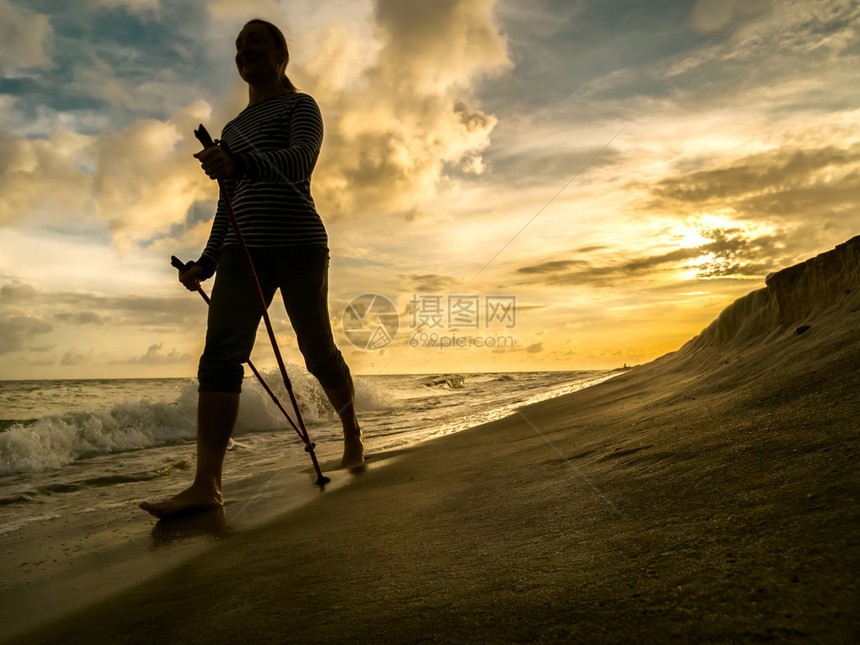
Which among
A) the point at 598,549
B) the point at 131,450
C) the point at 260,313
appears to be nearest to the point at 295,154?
the point at 260,313

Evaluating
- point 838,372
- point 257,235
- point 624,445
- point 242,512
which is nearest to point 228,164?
point 257,235

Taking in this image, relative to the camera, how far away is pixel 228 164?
2207 mm

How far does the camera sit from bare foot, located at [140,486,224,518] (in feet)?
7.70

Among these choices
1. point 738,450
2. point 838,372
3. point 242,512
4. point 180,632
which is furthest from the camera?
point 242,512

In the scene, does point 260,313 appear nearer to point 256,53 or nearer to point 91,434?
point 256,53

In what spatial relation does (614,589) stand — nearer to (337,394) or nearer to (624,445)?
(624,445)

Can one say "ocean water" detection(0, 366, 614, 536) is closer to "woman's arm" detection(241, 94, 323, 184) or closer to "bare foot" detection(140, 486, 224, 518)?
"bare foot" detection(140, 486, 224, 518)

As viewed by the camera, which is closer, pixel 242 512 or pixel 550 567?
pixel 550 567

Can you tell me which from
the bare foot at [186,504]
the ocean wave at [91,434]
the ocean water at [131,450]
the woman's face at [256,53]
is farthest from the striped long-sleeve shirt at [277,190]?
the ocean wave at [91,434]

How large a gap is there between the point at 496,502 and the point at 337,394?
199 cm

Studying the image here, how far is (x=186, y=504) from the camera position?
7.89 feet

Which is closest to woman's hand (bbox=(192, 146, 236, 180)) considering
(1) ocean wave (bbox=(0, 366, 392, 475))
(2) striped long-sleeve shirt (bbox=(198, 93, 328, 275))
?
(2) striped long-sleeve shirt (bbox=(198, 93, 328, 275))

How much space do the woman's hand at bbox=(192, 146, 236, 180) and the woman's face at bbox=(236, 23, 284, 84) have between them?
Result: 4.27ft

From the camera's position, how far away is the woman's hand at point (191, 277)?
296 cm
